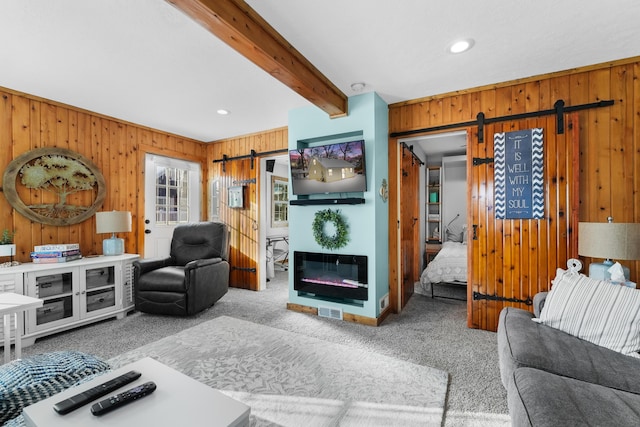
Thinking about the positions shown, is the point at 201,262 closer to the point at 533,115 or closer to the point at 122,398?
the point at 122,398

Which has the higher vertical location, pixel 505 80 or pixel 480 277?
pixel 505 80

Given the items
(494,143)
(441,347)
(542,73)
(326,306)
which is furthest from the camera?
(326,306)

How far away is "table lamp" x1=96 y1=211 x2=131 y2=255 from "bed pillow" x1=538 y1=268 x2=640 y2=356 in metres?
4.16

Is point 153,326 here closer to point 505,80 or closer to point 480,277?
point 480,277

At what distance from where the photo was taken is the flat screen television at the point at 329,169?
3.14m

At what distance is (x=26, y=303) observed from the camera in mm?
2055

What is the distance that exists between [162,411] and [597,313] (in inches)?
91.4

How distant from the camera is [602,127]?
2578mm

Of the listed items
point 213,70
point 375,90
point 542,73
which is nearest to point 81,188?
point 213,70

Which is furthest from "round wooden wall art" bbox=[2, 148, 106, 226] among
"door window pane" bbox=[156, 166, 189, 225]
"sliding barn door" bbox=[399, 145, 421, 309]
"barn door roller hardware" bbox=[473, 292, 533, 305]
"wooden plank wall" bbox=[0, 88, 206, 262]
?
"barn door roller hardware" bbox=[473, 292, 533, 305]

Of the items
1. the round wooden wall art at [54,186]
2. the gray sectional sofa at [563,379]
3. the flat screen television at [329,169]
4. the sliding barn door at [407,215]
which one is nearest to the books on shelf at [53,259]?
the round wooden wall art at [54,186]

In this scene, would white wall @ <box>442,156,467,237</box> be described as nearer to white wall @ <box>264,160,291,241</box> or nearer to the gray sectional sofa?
white wall @ <box>264,160,291,241</box>

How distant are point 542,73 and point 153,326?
4.66m

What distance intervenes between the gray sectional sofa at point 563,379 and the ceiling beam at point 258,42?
93.9 inches
